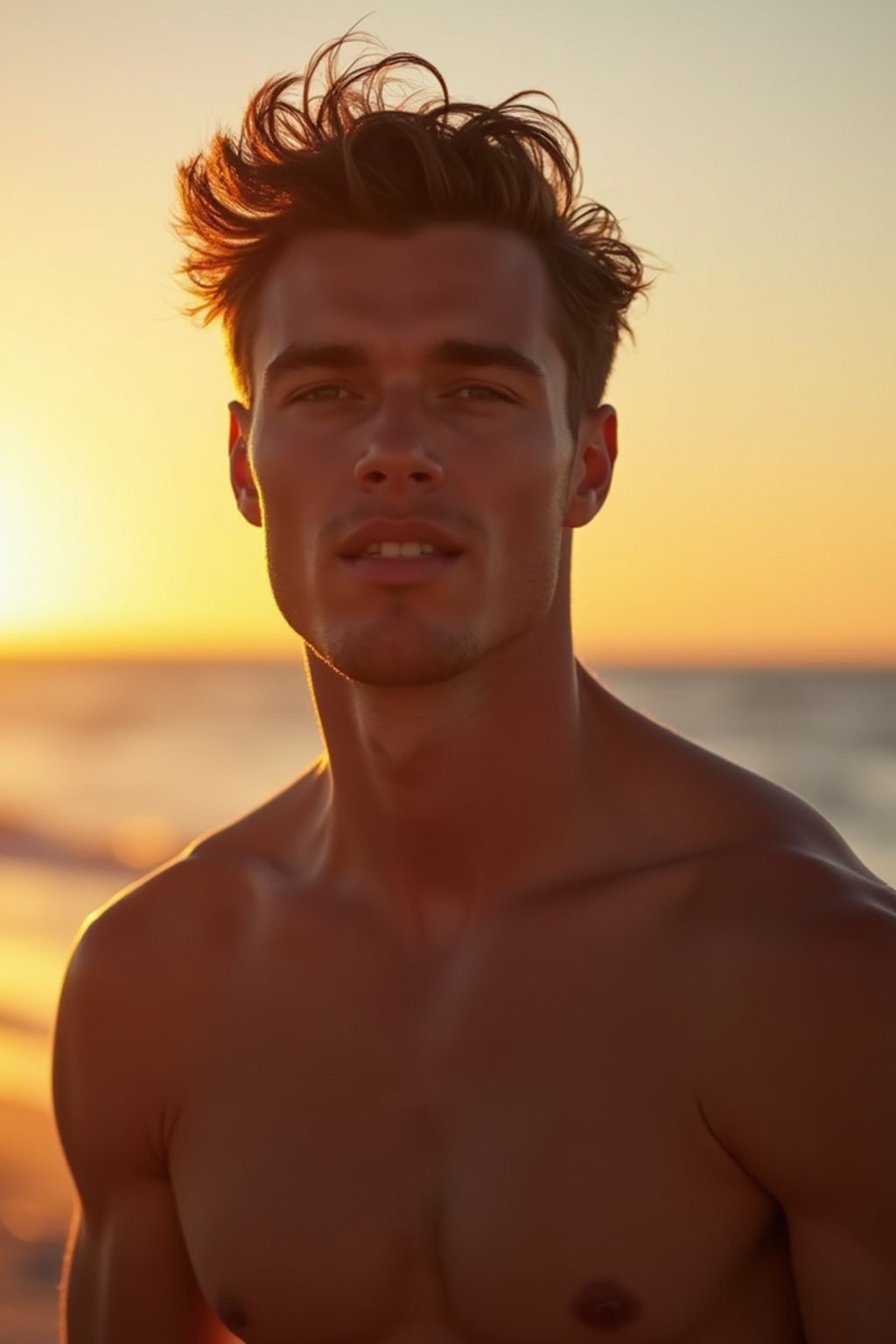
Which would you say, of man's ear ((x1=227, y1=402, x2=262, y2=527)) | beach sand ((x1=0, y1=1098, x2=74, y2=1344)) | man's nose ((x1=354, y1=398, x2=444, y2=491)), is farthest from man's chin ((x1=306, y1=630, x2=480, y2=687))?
beach sand ((x1=0, y1=1098, x2=74, y2=1344))

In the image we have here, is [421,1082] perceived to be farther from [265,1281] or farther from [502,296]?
[502,296]

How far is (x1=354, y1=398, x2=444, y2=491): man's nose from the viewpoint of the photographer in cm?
270

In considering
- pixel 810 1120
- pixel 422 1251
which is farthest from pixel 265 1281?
pixel 810 1120

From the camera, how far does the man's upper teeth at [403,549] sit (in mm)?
2723

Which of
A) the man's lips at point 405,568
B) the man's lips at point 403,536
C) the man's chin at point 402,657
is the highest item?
the man's lips at point 403,536

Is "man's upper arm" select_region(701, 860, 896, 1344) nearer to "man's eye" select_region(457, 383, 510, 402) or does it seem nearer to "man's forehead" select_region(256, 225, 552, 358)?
"man's eye" select_region(457, 383, 510, 402)

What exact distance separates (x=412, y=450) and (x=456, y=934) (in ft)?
2.62

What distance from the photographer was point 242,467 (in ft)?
10.8

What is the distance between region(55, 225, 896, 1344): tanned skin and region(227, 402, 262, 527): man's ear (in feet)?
0.05

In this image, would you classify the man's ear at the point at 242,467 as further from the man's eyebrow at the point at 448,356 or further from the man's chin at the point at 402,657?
the man's chin at the point at 402,657

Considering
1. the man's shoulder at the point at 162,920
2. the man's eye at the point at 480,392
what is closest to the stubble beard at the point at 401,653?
the man's eye at the point at 480,392

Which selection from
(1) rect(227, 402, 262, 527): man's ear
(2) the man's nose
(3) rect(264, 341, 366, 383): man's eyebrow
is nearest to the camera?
(2) the man's nose

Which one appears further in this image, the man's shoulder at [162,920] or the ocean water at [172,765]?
the ocean water at [172,765]

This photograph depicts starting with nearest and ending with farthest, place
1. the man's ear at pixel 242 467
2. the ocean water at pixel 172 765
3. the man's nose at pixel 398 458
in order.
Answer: the man's nose at pixel 398 458, the man's ear at pixel 242 467, the ocean water at pixel 172 765
